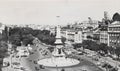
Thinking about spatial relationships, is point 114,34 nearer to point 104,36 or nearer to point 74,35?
point 104,36

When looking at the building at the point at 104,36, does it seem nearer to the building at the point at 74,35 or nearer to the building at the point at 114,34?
the building at the point at 114,34

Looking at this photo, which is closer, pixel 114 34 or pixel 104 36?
pixel 114 34

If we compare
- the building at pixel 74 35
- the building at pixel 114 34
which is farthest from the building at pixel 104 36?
the building at pixel 74 35

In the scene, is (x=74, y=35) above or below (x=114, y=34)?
below

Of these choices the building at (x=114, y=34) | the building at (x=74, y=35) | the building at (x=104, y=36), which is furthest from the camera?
the building at (x=74, y=35)

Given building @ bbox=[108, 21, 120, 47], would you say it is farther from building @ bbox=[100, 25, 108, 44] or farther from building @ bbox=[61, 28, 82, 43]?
building @ bbox=[61, 28, 82, 43]

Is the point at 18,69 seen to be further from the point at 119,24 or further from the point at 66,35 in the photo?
the point at 66,35

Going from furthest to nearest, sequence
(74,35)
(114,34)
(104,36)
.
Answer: (74,35) → (104,36) → (114,34)

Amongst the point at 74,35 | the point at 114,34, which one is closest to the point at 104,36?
the point at 114,34
